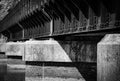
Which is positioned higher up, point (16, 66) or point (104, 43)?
point (104, 43)

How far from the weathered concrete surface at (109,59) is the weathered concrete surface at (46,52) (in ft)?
33.0

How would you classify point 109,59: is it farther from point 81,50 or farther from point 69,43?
point 69,43

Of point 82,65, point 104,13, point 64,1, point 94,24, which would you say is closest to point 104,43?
point 104,13

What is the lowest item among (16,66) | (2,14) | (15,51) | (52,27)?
(16,66)

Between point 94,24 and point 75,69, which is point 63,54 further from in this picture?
point 94,24

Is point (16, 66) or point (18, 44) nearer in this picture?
point (18, 44)

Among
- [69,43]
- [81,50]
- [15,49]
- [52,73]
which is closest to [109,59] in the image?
[81,50]

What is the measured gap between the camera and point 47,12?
2158cm

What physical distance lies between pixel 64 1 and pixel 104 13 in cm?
481

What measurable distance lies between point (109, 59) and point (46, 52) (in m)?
11.0

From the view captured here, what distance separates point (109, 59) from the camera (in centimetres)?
927

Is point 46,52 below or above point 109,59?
below

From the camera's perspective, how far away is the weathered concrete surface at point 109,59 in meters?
9.00

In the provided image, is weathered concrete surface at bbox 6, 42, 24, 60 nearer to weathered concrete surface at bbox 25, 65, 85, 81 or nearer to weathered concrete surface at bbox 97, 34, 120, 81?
weathered concrete surface at bbox 25, 65, 85, 81
